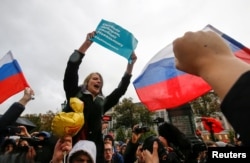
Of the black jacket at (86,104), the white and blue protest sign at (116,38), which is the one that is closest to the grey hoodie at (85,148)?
the black jacket at (86,104)

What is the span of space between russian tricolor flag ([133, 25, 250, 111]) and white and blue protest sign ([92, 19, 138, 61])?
21.4 inches

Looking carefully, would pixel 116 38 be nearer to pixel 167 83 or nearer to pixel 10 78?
pixel 167 83

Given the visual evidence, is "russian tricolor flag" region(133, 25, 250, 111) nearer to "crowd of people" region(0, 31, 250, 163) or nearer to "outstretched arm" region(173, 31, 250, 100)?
"crowd of people" region(0, 31, 250, 163)

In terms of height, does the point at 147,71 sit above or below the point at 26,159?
above

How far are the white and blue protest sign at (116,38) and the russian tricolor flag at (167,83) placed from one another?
21.4 inches

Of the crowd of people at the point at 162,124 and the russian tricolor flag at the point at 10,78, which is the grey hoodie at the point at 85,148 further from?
the russian tricolor flag at the point at 10,78

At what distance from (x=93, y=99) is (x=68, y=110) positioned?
0.32 metres

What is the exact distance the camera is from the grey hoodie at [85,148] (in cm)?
214

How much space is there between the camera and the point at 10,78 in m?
4.65

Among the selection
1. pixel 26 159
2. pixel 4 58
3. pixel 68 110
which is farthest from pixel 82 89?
pixel 4 58

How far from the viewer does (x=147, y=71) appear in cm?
431

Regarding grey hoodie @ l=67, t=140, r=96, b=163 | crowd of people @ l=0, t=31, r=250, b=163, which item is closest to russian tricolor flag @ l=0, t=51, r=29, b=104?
crowd of people @ l=0, t=31, r=250, b=163

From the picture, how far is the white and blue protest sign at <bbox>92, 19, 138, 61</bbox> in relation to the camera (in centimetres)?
388

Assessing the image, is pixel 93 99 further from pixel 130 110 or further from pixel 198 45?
pixel 130 110
